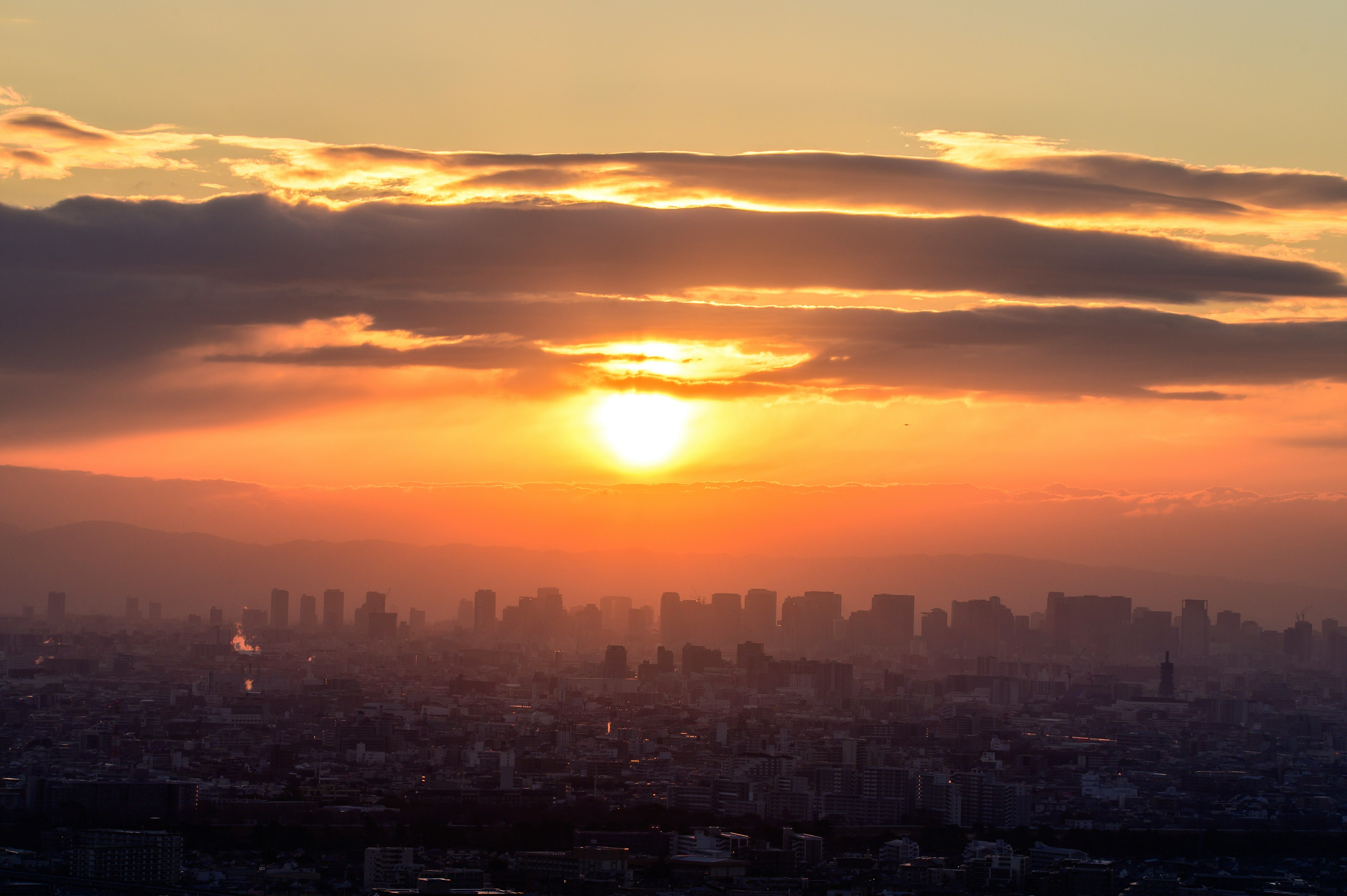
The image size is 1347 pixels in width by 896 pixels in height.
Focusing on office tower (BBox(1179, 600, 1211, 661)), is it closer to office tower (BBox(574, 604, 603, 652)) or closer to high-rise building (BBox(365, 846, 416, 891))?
office tower (BBox(574, 604, 603, 652))

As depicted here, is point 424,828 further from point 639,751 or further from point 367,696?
point 367,696

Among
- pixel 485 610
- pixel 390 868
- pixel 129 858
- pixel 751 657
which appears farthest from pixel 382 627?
pixel 129 858

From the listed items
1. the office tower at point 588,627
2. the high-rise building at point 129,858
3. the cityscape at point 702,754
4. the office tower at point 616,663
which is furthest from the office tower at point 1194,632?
the high-rise building at point 129,858

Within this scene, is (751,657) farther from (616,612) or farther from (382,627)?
(616,612)

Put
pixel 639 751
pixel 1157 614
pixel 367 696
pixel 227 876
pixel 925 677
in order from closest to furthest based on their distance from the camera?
pixel 227 876 → pixel 639 751 → pixel 367 696 → pixel 925 677 → pixel 1157 614

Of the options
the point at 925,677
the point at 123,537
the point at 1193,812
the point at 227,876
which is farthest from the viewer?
the point at 123,537

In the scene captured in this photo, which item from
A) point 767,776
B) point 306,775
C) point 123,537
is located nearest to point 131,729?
point 306,775

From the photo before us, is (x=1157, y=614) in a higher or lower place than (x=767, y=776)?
higher

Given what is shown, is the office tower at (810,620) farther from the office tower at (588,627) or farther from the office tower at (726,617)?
the office tower at (588,627)
